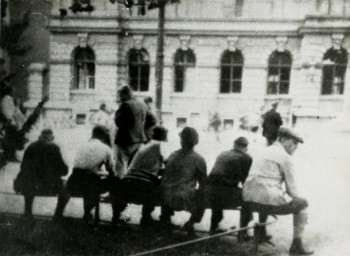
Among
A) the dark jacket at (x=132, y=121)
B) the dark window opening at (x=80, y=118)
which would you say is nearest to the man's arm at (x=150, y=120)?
the dark jacket at (x=132, y=121)

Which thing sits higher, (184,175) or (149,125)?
(149,125)

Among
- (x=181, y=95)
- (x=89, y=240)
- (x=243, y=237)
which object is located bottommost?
(x=89, y=240)

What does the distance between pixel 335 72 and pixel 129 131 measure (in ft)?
6.20

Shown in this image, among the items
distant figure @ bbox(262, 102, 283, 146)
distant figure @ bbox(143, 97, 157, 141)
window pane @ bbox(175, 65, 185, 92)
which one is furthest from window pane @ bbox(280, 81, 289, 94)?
distant figure @ bbox(143, 97, 157, 141)

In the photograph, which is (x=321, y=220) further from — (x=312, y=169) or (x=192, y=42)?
(x=192, y=42)

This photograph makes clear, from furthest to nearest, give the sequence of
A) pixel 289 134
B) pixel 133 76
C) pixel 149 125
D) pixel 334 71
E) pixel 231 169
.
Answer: pixel 149 125 < pixel 133 76 < pixel 231 169 < pixel 334 71 < pixel 289 134

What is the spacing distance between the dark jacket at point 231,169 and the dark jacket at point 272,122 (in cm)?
28

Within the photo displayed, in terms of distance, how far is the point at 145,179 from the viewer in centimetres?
366

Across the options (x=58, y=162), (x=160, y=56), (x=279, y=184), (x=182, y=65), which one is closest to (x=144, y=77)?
(x=160, y=56)

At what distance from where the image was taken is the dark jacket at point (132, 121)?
3955 mm

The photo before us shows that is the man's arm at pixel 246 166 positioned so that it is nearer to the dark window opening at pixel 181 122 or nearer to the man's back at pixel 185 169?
the man's back at pixel 185 169

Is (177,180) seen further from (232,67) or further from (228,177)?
(232,67)

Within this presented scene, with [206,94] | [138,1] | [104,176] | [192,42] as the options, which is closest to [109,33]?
[138,1]

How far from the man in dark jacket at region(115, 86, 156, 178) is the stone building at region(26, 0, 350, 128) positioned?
0.17 metres
